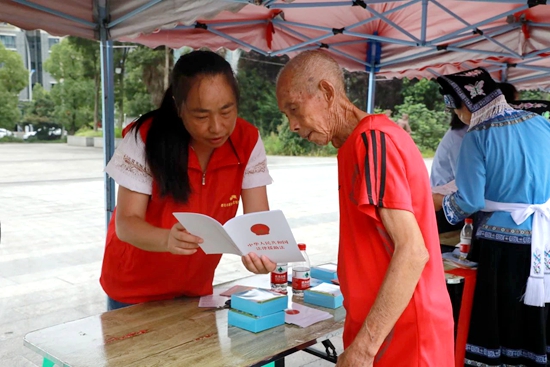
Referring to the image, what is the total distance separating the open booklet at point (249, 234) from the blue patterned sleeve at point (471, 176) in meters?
1.19

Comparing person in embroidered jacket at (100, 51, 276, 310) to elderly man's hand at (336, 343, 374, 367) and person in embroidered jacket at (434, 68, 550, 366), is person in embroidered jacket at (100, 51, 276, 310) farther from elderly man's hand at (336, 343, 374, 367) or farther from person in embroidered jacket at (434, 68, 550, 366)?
person in embroidered jacket at (434, 68, 550, 366)

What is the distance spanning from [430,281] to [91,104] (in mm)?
27584

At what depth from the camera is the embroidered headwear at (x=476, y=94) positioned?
244cm

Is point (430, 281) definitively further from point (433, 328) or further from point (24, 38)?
point (24, 38)

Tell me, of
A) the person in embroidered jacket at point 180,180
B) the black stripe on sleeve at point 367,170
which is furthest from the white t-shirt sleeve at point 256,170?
the black stripe on sleeve at point 367,170

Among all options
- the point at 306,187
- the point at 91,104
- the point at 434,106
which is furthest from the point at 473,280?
the point at 91,104

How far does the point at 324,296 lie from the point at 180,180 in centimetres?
73

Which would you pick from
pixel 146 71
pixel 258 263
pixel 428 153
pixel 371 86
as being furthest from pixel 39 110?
pixel 258 263

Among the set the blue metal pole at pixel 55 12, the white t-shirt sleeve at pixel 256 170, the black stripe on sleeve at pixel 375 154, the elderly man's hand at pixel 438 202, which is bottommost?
the elderly man's hand at pixel 438 202

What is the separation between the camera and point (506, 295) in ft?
8.13

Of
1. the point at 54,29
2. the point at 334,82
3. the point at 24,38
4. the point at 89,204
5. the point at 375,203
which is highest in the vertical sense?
the point at 24,38

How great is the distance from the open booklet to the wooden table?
27cm

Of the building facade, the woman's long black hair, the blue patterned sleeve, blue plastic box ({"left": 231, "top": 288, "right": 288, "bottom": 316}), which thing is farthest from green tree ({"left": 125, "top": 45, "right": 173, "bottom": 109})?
blue plastic box ({"left": 231, "top": 288, "right": 288, "bottom": 316})

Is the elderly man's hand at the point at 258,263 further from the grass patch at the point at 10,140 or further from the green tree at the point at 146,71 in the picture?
the grass patch at the point at 10,140
